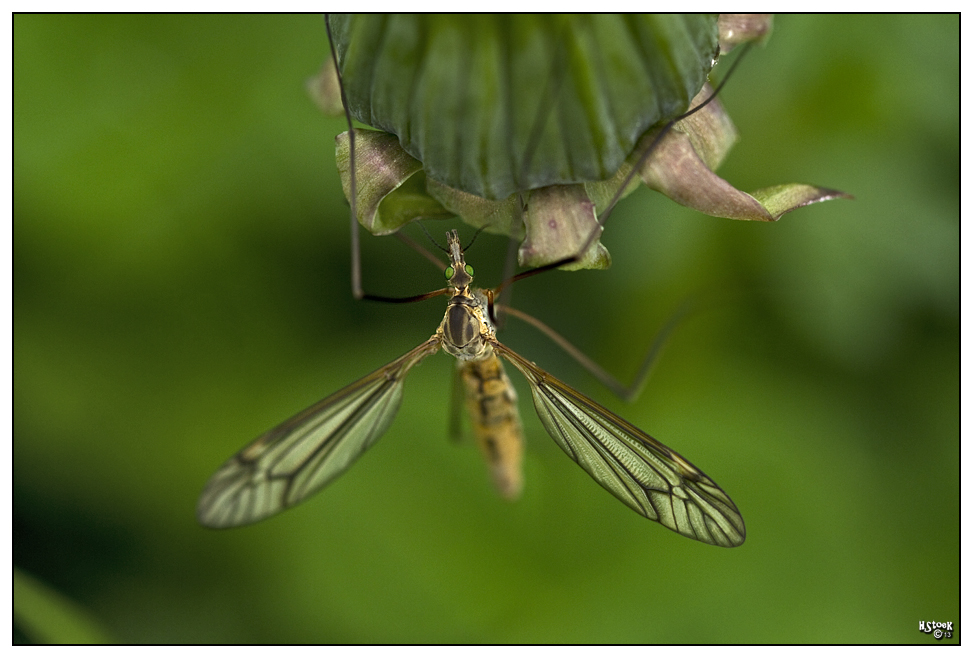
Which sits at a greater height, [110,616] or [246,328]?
[246,328]

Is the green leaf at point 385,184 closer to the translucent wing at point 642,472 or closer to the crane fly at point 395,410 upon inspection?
the crane fly at point 395,410

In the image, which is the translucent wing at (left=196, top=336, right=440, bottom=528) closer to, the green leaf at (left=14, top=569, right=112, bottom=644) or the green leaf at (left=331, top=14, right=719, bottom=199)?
the green leaf at (left=331, top=14, right=719, bottom=199)

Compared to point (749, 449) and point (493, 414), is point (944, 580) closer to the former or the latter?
point (749, 449)

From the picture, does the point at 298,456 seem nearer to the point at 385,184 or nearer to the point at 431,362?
the point at 385,184

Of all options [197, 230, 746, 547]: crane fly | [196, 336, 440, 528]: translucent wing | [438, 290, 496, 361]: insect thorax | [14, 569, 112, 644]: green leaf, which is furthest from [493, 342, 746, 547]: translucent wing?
[14, 569, 112, 644]: green leaf

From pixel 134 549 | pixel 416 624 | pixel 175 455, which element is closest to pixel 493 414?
pixel 416 624

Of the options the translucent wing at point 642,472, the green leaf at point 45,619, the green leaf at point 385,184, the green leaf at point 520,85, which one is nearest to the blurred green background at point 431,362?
the green leaf at point 45,619

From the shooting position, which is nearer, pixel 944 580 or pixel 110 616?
pixel 944 580
